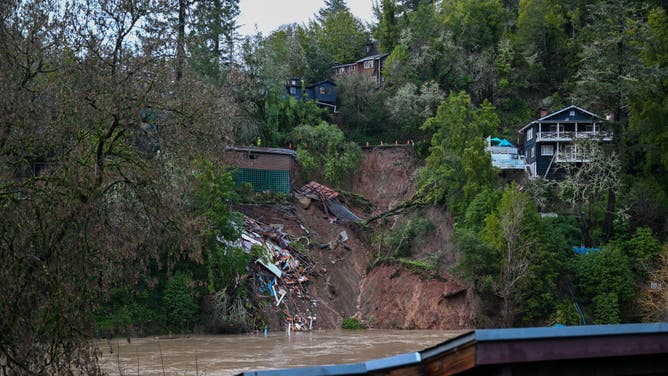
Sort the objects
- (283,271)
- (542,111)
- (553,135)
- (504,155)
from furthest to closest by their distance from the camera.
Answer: (542,111), (504,155), (553,135), (283,271)

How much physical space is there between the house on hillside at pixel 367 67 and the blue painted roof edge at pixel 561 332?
208ft

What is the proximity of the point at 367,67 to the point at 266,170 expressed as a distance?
81.3ft

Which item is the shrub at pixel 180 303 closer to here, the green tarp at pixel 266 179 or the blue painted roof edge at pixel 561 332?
the green tarp at pixel 266 179

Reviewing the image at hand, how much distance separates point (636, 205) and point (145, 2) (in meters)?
39.5

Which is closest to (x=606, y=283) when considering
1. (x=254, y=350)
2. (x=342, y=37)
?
(x=254, y=350)

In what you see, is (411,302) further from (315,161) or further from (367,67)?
(367,67)

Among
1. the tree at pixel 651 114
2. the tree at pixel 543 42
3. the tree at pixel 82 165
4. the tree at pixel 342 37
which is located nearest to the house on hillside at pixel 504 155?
the tree at pixel 651 114

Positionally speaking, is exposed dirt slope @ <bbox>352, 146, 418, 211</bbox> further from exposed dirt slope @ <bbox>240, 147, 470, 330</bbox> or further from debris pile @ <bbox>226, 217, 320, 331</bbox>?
debris pile @ <bbox>226, 217, 320, 331</bbox>

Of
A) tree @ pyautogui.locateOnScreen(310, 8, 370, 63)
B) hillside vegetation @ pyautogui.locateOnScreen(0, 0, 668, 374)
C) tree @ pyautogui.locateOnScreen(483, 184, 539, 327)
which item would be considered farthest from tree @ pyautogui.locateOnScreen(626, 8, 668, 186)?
tree @ pyautogui.locateOnScreen(310, 8, 370, 63)

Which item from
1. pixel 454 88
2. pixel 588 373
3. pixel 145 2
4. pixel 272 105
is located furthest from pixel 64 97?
pixel 454 88

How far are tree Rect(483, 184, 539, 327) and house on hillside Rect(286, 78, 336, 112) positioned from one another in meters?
27.1

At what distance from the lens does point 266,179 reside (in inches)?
2095

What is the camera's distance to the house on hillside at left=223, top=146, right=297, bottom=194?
173 feet

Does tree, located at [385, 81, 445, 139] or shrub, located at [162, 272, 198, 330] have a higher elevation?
tree, located at [385, 81, 445, 139]
